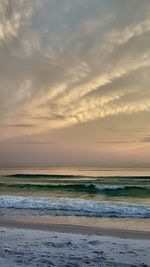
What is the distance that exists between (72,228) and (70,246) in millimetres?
2657

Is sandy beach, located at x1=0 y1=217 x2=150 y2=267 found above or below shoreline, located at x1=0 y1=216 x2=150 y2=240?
above

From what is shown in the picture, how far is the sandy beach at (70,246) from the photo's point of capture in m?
5.83

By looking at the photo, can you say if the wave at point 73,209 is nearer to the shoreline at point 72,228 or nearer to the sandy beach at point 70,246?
the shoreline at point 72,228

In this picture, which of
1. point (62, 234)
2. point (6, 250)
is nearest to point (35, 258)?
point (6, 250)

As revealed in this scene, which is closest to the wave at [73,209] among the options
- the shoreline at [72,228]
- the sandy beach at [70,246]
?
the shoreline at [72,228]

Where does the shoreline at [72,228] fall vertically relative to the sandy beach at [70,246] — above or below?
below

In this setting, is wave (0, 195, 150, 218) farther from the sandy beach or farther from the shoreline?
the sandy beach

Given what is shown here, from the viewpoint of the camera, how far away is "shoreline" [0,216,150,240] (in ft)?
28.9

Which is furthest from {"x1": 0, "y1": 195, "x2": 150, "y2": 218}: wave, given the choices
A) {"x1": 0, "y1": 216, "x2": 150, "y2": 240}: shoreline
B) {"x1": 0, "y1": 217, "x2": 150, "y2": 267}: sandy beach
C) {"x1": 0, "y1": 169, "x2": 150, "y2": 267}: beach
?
{"x1": 0, "y1": 217, "x2": 150, "y2": 267}: sandy beach

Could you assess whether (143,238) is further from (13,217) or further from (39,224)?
(13,217)

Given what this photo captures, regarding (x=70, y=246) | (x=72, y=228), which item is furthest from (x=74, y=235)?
(x=70, y=246)

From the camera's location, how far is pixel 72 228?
9734mm

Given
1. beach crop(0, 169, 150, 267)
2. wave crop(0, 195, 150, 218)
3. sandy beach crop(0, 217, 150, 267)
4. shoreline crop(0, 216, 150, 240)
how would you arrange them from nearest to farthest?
1. sandy beach crop(0, 217, 150, 267)
2. beach crop(0, 169, 150, 267)
3. shoreline crop(0, 216, 150, 240)
4. wave crop(0, 195, 150, 218)

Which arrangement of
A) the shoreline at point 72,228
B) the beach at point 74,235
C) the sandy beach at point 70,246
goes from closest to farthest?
the sandy beach at point 70,246 < the beach at point 74,235 < the shoreline at point 72,228
